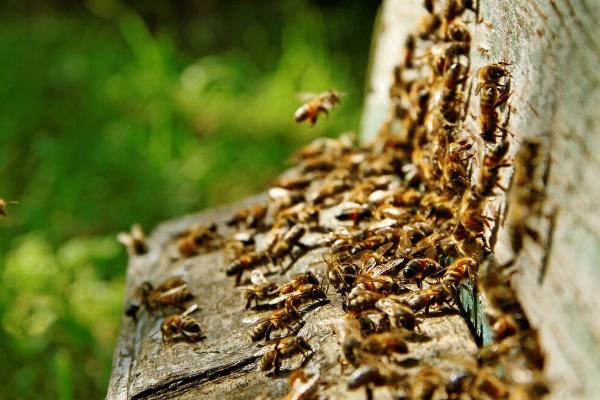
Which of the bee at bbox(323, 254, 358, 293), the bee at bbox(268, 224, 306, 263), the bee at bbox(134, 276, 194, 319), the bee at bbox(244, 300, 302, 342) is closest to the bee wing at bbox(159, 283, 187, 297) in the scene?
the bee at bbox(134, 276, 194, 319)

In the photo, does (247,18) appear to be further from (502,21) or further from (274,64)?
(502,21)

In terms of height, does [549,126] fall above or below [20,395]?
below

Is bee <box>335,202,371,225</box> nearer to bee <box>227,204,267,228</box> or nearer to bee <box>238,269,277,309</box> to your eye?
bee <box>238,269,277,309</box>

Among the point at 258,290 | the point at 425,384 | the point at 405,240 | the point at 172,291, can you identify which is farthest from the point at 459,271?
the point at 172,291

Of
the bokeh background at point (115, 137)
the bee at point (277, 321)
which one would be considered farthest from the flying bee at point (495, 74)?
the bokeh background at point (115, 137)

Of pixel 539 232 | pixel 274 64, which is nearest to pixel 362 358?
pixel 539 232

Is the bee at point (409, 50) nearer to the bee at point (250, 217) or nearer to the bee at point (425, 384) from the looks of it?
the bee at point (250, 217)
